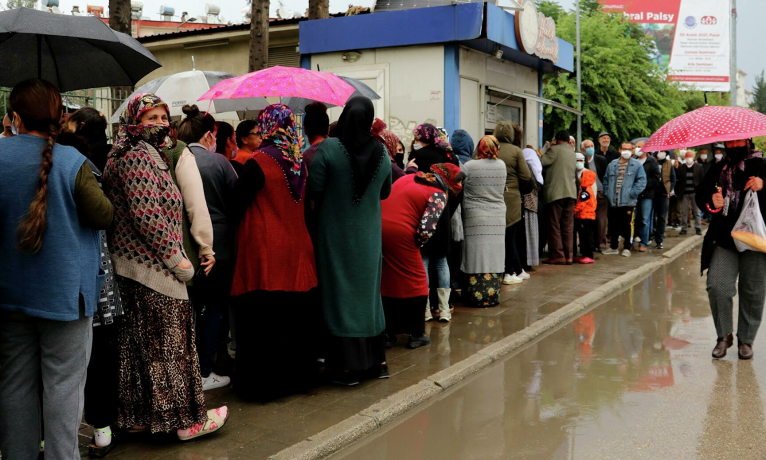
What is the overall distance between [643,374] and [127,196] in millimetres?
4402

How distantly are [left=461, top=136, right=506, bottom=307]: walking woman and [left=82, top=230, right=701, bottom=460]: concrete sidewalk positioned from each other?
1.20 feet

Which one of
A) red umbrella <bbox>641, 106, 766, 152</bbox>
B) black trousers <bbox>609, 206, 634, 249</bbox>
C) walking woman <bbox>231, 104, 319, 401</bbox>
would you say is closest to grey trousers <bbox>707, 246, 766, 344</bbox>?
red umbrella <bbox>641, 106, 766, 152</bbox>

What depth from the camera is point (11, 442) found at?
3594mm

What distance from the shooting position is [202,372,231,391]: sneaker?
5.64m

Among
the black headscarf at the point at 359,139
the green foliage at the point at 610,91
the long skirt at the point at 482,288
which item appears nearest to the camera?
the black headscarf at the point at 359,139

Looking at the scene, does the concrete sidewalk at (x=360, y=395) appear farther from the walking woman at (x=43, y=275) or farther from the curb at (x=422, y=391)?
the walking woman at (x=43, y=275)

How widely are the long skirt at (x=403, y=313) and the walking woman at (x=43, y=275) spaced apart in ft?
11.1

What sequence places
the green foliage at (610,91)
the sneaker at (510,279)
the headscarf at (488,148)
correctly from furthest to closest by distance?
the green foliage at (610,91) < the sneaker at (510,279) < the headscarf at (488,148)

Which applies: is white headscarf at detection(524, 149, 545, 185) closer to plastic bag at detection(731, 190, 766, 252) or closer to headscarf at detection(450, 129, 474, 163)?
headscarf at detection(450, 129, 474, 163)

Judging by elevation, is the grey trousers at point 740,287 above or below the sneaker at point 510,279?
above

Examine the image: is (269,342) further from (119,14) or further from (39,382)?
(119,14)

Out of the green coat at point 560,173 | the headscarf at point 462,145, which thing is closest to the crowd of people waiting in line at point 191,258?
the headscarf at point 462,145

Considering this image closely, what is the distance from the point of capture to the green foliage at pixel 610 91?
23906mm

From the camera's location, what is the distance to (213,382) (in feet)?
18.6
